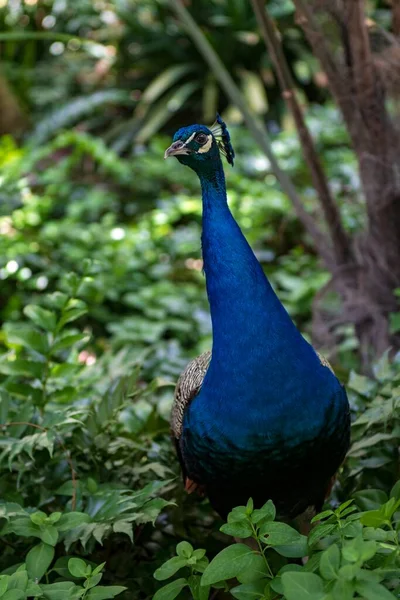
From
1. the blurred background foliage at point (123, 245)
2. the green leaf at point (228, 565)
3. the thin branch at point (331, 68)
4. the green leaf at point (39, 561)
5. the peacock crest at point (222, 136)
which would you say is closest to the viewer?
the green leaf at point (228, 565)

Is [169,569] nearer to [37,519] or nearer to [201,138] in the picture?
[37,519]

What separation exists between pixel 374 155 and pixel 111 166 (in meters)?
2.28

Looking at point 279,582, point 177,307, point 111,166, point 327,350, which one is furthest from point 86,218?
point 279,582

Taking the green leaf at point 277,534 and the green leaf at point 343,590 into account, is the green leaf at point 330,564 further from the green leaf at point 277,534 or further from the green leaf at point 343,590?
the green leaf at point 277,534

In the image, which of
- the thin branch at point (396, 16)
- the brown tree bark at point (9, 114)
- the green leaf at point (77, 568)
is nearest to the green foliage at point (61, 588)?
the green leaf at point (77, 568)

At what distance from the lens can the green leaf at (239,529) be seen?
4.08ft

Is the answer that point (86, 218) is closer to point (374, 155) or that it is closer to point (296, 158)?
point (296, 158)

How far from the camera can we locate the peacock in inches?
Answer: 60.5

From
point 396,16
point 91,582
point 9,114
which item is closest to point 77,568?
point 91,582

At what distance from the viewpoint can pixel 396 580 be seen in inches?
45.6

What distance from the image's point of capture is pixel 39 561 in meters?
1.42

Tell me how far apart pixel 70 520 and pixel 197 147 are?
786mm

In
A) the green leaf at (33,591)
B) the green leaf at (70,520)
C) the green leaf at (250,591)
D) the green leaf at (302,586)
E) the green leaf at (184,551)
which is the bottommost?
the green leaf at (70,520)

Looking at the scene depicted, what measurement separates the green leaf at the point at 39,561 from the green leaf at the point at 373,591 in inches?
24.4
